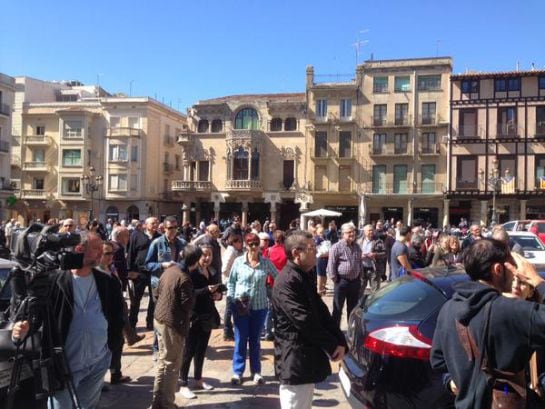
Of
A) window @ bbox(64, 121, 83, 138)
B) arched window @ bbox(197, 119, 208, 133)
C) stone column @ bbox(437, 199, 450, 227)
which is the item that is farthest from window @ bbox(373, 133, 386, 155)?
window @ bbox(64, 121, 83, 138)

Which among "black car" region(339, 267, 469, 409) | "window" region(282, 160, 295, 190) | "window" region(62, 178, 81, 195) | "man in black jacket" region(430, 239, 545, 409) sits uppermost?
"window" region(282, 160, 295, 190)

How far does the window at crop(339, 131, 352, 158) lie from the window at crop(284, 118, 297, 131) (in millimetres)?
3983

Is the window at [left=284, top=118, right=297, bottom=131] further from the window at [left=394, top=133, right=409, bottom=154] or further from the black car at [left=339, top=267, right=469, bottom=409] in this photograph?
the black car at [left=339, top=267, right=469, bottom=409]

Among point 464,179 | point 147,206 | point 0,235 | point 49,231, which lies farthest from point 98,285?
point 147,206

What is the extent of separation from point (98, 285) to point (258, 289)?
2.62 metres

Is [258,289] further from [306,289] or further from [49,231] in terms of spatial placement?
[49,231]

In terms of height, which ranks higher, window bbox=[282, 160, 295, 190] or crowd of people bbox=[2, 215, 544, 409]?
window bbox=[282, 160, 295, 190]

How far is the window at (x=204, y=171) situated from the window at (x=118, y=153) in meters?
7.63

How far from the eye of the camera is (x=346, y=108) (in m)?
40.1

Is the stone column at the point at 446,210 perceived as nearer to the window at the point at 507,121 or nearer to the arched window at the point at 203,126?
the window at the point at 507,121

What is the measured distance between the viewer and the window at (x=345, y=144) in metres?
40.0

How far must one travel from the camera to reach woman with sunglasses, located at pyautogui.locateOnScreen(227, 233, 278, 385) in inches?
229

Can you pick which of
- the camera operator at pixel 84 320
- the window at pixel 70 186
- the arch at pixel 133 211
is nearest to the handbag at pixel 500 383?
the camera operator at pixel 84 320

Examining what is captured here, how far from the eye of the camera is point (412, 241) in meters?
9.88
